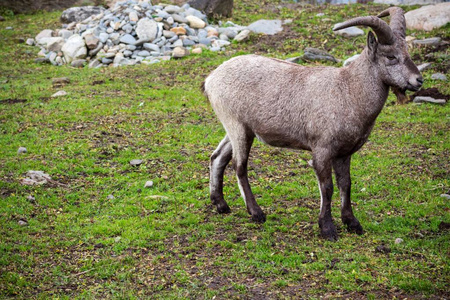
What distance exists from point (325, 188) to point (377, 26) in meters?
2.18

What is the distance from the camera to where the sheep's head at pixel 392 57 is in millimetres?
6709

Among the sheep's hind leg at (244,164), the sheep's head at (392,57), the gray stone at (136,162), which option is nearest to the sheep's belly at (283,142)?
the sheep's hind leg at (244,164)

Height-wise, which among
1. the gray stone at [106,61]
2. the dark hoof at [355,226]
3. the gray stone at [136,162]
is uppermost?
the dark hoof at [355,226]

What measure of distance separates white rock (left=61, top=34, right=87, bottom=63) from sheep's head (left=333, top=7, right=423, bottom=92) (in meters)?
12.8

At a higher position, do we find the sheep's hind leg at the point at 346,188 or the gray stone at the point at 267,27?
the sheep's hind leg at the point at 346,188

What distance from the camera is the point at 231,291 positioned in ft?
20.1

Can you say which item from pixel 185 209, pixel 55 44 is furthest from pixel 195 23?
pixel 185 209

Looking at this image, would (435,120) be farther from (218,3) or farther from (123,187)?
(218,3)

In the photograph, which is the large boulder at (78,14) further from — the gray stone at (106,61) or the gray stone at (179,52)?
the gray stone at (179,52)

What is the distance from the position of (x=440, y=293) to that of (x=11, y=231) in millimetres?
5579

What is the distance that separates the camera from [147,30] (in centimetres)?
1775

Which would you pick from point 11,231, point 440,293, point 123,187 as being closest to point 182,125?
point 123,187

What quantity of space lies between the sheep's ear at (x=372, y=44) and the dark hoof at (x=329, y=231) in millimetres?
2301

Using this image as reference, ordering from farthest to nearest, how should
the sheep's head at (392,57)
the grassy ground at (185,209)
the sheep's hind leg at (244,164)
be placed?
the sheep's hind leg at (244,164) → the sheep's head at (392,57) → the grassy ground at (185,209)
